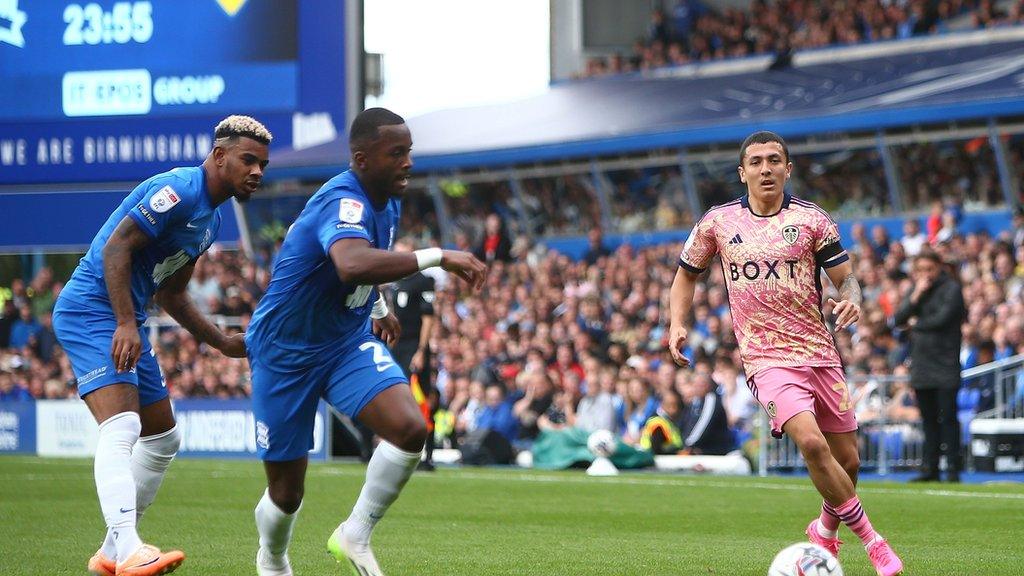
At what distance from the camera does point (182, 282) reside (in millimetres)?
8492

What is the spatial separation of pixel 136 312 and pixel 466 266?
8.02ft

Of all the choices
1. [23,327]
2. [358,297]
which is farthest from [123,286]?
[23,327]

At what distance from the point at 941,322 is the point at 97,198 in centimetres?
1190

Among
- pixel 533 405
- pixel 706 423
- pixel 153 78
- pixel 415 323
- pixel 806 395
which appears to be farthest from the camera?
pixel 153 78

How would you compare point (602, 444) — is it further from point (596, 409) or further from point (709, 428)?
point (596, 409)

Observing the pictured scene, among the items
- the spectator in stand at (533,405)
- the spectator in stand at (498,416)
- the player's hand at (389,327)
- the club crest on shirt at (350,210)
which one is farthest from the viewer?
the spectator in stand at (498,416)

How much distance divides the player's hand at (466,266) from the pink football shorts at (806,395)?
2.18 metres

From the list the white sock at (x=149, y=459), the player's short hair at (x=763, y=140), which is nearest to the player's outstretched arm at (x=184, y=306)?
the white sock at (x=149, y=459)

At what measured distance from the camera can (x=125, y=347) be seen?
771 cm

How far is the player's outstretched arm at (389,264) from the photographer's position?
658 centimetres

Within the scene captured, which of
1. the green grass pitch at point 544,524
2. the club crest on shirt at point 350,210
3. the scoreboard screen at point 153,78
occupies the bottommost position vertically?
the green grass pitch at point 544,524

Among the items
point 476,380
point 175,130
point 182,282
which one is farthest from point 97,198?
point 182,282

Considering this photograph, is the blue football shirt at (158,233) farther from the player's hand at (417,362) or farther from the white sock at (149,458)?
the player's hand at (417,362)

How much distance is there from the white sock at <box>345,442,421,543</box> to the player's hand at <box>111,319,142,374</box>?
1.37 metres
